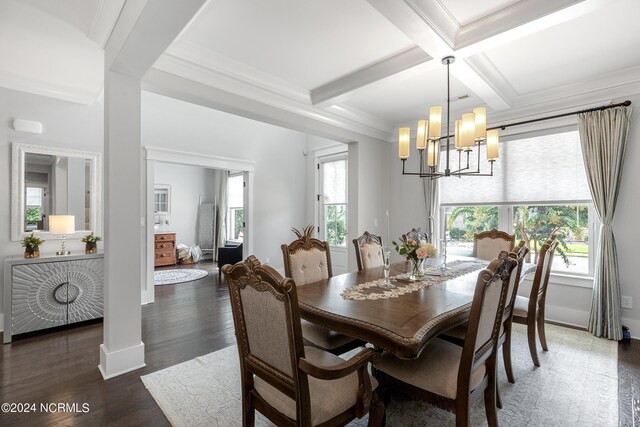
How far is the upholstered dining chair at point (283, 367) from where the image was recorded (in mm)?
1203

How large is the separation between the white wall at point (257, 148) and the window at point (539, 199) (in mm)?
3217

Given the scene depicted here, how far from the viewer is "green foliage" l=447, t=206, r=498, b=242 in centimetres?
425

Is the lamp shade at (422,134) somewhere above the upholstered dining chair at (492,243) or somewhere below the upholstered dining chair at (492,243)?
above

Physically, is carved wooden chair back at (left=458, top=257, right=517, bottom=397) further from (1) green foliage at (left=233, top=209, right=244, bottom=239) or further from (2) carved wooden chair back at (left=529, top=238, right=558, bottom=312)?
(1) green foliage at (left=233, top=209, right=244, bottom=239)

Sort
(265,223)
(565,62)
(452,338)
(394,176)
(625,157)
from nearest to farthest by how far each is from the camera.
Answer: (452,338) → (565,62) → (625,157) → (394,176) → (265,223)

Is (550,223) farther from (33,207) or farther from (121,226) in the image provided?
(33,207)

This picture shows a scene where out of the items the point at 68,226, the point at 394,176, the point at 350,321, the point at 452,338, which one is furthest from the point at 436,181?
the point at 68,226

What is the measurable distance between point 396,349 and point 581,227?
3.58 meters

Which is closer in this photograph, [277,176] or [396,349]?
[396,349]

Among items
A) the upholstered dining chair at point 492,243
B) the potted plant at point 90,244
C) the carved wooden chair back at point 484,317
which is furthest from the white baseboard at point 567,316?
the potted plant at point 90,244

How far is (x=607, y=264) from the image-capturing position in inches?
128

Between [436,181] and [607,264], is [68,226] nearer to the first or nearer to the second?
[436,181]

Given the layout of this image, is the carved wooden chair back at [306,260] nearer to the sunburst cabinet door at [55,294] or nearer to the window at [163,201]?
the sunburst cabinet door at [55,294]

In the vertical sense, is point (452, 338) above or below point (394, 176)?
below
